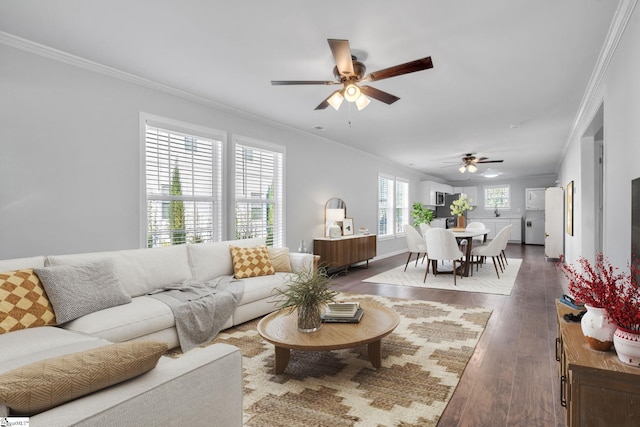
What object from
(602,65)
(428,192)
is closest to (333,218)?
(602,65)

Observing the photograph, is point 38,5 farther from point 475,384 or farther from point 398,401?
point 475,384

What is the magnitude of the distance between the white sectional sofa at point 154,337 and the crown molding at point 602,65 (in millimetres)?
3193

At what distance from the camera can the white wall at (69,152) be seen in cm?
292

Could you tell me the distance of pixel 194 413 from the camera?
4.07 ft

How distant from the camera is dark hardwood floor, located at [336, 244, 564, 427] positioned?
2035 mm

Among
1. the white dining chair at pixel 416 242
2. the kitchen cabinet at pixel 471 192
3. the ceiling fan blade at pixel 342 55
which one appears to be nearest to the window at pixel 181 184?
the ceiling fan blade at pixel 342 55

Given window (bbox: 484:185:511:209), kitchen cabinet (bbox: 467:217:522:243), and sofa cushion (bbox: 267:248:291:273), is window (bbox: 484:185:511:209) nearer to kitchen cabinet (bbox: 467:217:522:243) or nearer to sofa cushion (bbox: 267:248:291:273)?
kitchen cabinet (bbox: 467:217:522:243)

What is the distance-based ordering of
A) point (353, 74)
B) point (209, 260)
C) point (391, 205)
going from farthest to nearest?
1. point (391, 205)
2. point (209, 260)
3. point (353, 74)

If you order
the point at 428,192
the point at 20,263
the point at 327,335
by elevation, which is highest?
the point at 428,192

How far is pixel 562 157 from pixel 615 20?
711cm

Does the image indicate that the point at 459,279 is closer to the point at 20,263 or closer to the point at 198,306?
the point at 198,306

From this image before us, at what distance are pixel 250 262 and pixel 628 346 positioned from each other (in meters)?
3.40

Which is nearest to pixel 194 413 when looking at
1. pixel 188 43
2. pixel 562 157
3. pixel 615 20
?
pixel 188 43

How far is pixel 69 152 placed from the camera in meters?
3.26
